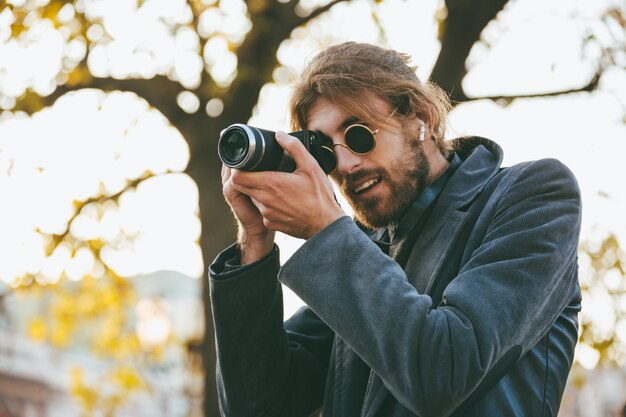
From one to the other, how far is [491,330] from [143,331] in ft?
25.3

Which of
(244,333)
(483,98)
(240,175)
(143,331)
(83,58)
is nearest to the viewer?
(240,175)

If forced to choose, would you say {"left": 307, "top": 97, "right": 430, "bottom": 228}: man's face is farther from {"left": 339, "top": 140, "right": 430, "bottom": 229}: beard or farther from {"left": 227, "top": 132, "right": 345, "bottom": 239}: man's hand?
{"left": 227, "top": 132, "right": 345, "bottom": 239}: man's hand

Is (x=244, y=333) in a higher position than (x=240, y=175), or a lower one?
lower

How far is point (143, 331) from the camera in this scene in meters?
8.86

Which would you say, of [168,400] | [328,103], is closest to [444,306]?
[328,103]

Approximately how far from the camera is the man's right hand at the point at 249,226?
80.4 inches

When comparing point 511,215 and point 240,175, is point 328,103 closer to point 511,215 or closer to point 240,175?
point 240,175

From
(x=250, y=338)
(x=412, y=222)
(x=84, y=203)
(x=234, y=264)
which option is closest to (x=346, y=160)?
(x=412, y=222)

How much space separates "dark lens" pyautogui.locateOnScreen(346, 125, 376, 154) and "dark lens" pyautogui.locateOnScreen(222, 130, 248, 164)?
0.32 m

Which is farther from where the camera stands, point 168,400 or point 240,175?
point 168,400

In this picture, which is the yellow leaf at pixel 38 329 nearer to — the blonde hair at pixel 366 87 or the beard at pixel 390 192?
the blonde hair at pixel 366 87

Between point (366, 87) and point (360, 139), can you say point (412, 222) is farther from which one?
point (366, 87)

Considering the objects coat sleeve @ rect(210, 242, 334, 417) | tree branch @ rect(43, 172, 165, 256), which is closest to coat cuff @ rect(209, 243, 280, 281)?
coat sleeve @ rect(210, 242, 334, 417)

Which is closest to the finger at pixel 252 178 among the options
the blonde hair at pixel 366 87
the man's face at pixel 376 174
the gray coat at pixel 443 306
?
the gray coat at pixel 443 306
